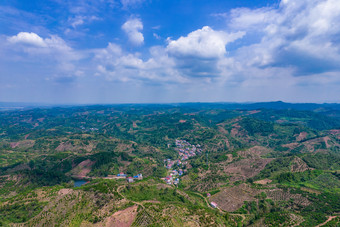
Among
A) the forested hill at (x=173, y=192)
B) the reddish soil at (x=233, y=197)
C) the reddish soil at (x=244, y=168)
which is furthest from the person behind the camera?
the reddish soil at (x=244, y=168)

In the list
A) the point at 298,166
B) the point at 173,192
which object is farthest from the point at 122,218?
the point at 298,166

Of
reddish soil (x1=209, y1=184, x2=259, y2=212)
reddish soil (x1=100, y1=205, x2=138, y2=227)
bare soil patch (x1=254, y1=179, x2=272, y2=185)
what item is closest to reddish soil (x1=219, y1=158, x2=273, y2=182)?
bare soil patch (x1=254, y1=179, x2=272, y2=185)

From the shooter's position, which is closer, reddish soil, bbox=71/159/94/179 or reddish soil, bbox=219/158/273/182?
reddish soil, bbox=219/158/273/182

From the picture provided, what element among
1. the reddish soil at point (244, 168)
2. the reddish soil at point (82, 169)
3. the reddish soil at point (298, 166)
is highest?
the reddish soil at point (298, 166)

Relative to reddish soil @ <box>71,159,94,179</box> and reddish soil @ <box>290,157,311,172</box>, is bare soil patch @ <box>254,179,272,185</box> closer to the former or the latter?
reddish soil @ <box>290,157,311,172</box>

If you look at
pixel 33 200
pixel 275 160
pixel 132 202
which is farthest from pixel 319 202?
pixel 33 200

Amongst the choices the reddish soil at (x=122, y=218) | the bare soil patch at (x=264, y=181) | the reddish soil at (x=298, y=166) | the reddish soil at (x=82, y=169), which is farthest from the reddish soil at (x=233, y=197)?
the reddish soil at (x=82, y=169)

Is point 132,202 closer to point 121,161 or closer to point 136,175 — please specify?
point 136,175

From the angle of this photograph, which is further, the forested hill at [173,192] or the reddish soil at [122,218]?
the forested hill at [173,192]

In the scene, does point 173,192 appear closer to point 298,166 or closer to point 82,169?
point 82,169

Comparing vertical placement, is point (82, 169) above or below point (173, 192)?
below

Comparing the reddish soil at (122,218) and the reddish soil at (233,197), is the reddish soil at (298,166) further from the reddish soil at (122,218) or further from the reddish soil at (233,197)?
the reddish soil at (122,218)

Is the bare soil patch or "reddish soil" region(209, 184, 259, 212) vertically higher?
the bare soil patch
